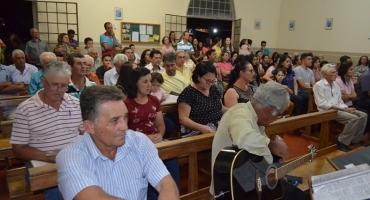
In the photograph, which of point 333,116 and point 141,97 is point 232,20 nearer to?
point 333,116

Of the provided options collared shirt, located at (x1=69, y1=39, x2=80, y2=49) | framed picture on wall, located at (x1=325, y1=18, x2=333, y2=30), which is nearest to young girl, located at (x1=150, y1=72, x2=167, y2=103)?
collared shirt, located at (x1=69, y1=39, x2=80, y2=49)

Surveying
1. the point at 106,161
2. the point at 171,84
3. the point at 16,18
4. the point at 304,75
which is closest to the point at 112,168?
the point at 106,161

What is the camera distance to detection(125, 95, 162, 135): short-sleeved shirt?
2.33m

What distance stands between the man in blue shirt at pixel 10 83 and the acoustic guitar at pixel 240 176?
98.3 inches

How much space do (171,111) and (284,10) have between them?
8.72 m

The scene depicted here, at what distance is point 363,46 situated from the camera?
807cm

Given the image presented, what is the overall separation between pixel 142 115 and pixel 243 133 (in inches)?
41.4

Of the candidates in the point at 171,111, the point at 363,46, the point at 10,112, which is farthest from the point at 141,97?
the point at 363,46

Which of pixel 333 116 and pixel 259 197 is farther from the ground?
pixel 333 116

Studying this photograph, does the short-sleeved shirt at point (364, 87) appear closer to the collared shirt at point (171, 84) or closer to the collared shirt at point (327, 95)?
the collared shirt at point (327, 95)

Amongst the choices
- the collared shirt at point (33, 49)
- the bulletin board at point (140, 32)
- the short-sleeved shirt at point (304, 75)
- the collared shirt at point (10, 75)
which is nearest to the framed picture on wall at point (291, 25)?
the bulletin board at point (140, 32)

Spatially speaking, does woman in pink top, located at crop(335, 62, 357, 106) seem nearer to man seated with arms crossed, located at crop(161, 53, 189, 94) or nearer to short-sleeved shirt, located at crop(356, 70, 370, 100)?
short-sleeved shirt, located at crop(356, 70, 370, 100)

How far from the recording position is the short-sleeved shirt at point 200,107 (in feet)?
8.51

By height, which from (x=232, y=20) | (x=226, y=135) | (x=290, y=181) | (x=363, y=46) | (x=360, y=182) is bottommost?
Answer: (x=290, y=181)
